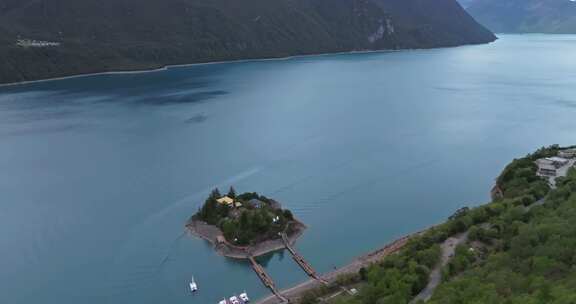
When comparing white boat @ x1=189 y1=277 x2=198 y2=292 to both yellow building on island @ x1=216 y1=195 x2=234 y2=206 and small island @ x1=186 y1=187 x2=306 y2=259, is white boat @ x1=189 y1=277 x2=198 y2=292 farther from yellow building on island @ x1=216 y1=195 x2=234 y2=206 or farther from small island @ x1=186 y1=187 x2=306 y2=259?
yellow building on island @ x1=216 y1=195 x2=234 y2=206

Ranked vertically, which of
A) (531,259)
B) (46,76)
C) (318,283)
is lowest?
(318,283)

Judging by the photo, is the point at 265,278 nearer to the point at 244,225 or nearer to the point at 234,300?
the point at 234,300

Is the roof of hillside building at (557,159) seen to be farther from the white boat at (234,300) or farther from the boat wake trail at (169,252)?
the boat wake trail at (169,252)

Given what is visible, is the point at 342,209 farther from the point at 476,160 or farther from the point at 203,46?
the point at 203,46

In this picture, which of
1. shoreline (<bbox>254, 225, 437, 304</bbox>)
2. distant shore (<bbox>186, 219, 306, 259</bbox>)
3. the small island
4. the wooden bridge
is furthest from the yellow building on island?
shoreline (<bbox>254, 225, 437, 304</bbox>)

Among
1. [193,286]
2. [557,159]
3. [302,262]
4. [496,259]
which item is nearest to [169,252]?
[193,286]

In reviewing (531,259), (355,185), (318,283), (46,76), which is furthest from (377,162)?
(46,76)

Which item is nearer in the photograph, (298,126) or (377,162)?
(377,162)
